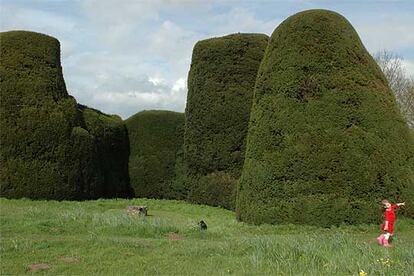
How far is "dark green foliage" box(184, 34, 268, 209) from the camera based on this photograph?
60.3 feet

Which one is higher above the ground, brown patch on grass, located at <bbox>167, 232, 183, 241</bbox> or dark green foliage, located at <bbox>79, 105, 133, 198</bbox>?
dark green foliage, located at <bbox>79, 105, 133, 198</bbox>

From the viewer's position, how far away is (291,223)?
12070 millimetres

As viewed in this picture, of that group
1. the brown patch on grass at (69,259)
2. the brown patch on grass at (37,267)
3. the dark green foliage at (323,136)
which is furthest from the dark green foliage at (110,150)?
the brown patch on grass at (37,267)

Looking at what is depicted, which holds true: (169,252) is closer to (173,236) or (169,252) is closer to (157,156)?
(173,236)

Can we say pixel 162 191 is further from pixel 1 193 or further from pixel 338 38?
pixel 338 38

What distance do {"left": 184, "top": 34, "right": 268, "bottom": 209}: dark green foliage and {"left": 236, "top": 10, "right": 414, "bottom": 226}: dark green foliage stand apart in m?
4.65

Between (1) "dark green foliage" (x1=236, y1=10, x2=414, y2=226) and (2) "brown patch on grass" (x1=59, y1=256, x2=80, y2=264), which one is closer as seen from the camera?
(2) "brown patch on grass" (x1=59, y1=256, x2=80, y2=264)

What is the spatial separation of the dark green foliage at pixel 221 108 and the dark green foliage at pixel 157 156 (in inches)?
103

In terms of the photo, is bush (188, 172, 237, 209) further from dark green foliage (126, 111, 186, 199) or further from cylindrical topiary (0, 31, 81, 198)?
cylindrical topiary (0, 31, 81, 198)

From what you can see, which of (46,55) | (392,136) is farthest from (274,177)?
(46,55)

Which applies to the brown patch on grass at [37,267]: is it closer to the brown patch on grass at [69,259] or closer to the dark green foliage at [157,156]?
the brown patch on grass at [69,259]

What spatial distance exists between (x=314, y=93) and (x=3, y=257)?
8.55m

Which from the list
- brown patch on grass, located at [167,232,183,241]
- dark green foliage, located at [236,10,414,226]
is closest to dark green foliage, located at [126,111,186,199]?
dark green foliage, located at [236,10,414,226]

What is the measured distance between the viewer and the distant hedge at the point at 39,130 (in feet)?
56.2
